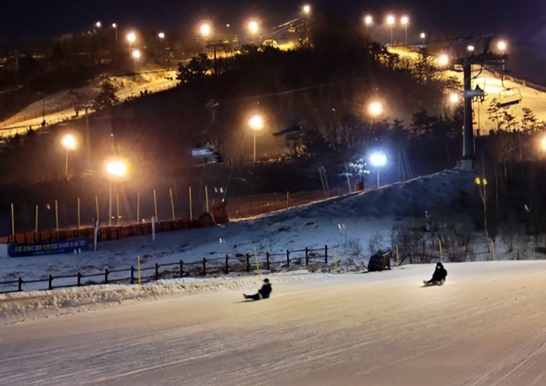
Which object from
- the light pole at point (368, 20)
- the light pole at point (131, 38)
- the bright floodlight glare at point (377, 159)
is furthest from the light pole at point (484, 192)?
the light pole at point (131, 38)

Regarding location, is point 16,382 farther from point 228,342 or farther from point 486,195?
point 486,195

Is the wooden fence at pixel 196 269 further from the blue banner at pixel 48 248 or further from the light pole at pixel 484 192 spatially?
the light pole at pixel 484 192

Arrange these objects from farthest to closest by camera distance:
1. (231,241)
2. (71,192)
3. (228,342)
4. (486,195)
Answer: (71,192)
(486,195)
(231,241)
(228,342)

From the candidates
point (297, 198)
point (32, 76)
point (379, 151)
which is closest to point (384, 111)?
point (379, 151)

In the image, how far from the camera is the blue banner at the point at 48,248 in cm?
4838

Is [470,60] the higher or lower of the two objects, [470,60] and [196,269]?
the higher

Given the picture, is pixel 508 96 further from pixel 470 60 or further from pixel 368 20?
pixel 368 20

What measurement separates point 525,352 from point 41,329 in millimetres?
11184

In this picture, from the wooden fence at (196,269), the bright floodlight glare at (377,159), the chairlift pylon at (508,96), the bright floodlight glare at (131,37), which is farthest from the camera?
the bright floodlight glare at (131,37)

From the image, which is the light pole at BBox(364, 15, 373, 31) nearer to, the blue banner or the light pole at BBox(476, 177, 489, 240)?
the light pole at BBox(476, 177, 489, 240)

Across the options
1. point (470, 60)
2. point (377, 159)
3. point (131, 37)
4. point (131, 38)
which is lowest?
point (377, 159)

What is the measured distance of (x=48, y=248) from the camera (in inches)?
1933

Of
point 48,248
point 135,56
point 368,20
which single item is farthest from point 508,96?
point 135,56

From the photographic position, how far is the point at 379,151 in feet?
260
